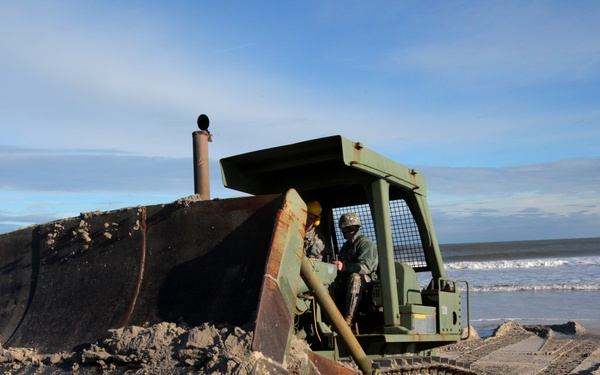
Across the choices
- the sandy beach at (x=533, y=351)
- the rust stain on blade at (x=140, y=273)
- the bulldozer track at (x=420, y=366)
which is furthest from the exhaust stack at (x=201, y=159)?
the sandy beach at (x=533, y=351)

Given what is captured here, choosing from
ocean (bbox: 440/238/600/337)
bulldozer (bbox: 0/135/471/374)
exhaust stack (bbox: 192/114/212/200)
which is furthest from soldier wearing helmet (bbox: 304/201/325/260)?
ocean (bbox: 440/238/600/337)

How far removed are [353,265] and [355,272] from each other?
0.06 metres

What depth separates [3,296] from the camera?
5.15m

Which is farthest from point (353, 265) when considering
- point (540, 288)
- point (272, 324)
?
point (540, 288)

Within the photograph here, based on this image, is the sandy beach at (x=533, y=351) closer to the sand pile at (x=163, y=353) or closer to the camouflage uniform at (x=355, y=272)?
the camouflage uniform at (x=355, y=272)

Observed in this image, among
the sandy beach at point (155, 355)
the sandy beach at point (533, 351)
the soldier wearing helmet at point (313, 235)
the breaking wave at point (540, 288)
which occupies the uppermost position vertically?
the soldier wearing helmet at point (313, 235)

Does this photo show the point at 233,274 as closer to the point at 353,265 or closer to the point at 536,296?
the point at 353,265

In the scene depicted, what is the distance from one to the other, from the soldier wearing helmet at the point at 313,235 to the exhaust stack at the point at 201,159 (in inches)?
50.5

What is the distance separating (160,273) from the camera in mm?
4535

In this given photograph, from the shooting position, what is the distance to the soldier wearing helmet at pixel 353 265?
20.2ft

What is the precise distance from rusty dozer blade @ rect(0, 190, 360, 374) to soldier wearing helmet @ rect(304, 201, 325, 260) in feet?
6.93

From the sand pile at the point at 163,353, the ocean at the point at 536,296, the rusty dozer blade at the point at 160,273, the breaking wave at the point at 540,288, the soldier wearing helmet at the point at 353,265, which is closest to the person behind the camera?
the sand pile at the point at 163,353

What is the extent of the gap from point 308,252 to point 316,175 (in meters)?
0.70

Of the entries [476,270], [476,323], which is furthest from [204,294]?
[476,270]
